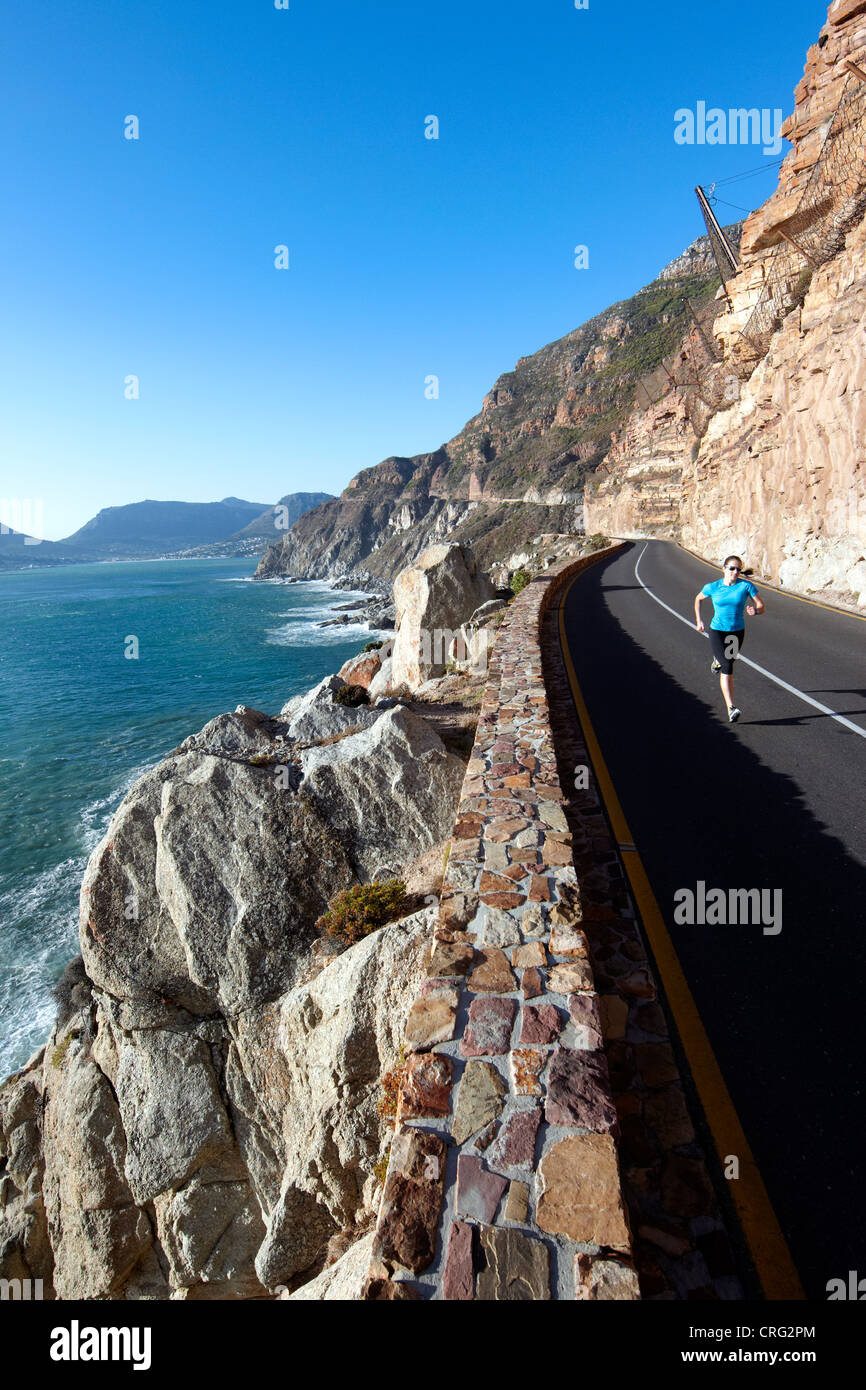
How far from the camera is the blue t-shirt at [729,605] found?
8.49m

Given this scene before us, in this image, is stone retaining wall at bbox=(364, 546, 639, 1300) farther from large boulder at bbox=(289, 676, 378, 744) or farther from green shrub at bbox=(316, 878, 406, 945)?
large boulder at bbox=(289, 676, 378, 744)

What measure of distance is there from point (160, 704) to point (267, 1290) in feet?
126

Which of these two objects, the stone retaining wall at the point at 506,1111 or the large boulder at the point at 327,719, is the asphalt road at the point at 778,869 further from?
the large boulder at the point at 327,719

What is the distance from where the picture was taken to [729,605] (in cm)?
861

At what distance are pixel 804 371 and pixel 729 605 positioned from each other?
47.0 ft

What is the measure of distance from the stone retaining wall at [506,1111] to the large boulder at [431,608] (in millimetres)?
13140

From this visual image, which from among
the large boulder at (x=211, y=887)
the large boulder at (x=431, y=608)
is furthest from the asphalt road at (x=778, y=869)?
the large boulder at (x=431, y=608)

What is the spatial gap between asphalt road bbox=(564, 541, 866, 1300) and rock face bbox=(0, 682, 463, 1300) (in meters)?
3.33

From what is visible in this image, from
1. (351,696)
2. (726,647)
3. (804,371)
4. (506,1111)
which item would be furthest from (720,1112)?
(804,371)

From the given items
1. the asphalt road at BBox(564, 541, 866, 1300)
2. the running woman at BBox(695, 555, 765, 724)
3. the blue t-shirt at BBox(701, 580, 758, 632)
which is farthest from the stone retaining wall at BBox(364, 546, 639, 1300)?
the blue t-shirt at BBox(701, 580, 758, 632)

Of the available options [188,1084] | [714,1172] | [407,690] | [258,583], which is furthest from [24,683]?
[258,583]

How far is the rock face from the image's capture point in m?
7.71

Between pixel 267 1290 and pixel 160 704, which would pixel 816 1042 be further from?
pixel 160 704

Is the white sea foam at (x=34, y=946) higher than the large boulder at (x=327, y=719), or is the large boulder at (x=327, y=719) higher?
the large boulder at (x=327, y=719)
